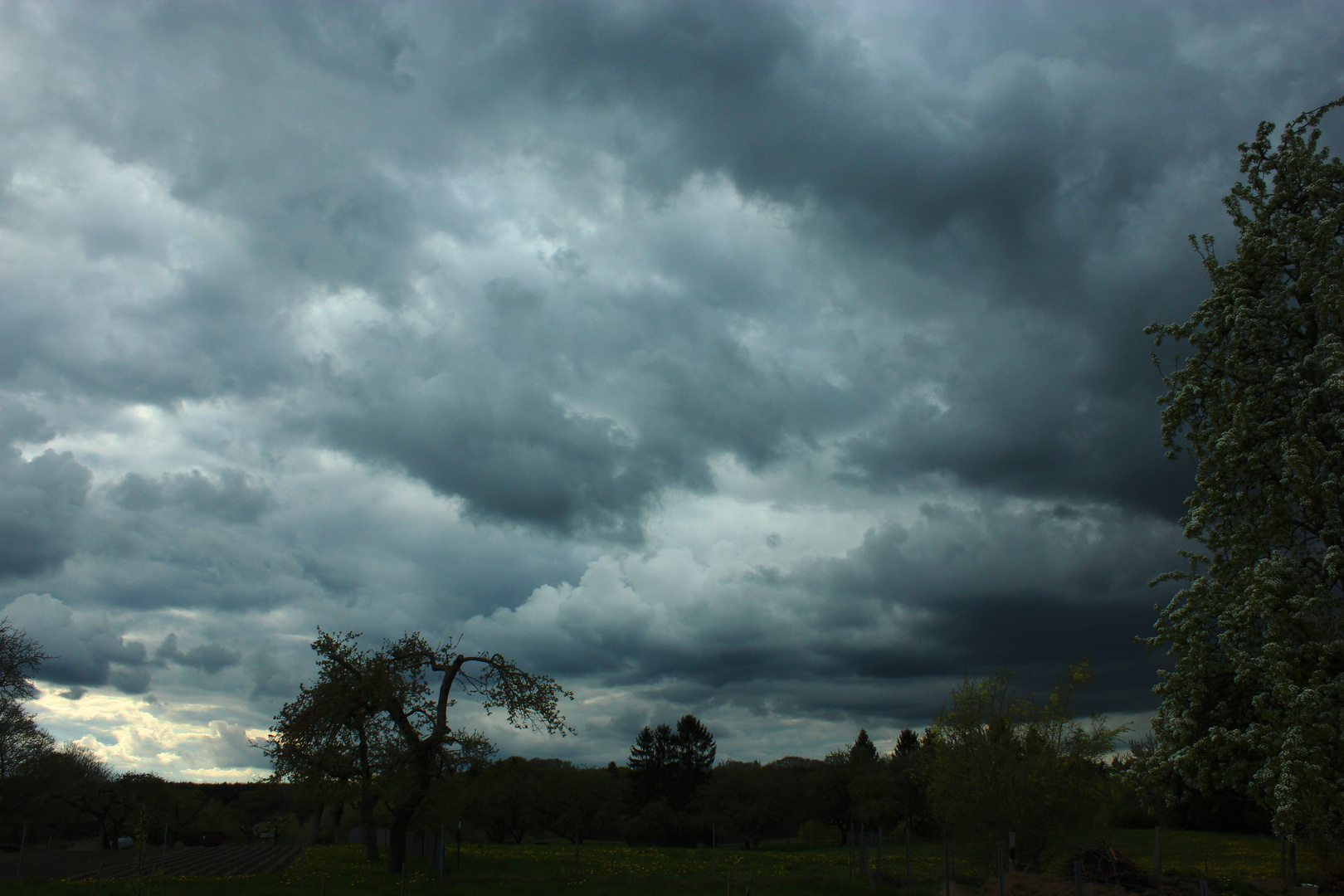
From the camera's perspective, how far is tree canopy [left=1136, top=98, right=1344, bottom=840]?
723 inches

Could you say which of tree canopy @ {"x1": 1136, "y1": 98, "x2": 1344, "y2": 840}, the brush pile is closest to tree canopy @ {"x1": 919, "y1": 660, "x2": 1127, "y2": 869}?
the brush pile

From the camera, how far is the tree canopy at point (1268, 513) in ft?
60.3

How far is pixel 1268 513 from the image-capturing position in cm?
2047

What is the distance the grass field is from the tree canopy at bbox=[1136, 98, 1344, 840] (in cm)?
1237

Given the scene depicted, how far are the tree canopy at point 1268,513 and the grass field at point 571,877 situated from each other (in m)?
12.4

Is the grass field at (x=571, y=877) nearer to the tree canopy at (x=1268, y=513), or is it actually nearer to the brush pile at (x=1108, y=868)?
the brush pile at (x=1108, y=868)

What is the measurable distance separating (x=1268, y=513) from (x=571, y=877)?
1179 inches

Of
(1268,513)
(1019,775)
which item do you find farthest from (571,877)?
(1268,513)

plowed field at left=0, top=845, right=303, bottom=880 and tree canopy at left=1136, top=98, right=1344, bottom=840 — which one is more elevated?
tree canopy at left=1136, top=98, right=1344, bottom=840

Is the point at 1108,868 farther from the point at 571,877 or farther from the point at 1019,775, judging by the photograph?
the point at 571,877

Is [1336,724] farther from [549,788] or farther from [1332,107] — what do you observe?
[549,788]

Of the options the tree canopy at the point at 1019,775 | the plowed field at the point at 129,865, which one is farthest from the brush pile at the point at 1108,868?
the plowed field at the point at 129,865

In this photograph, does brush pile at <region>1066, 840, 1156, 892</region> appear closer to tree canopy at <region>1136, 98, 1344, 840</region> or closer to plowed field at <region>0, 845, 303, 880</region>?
tree canopy at <region>1136, 98, 1344, 840</region>

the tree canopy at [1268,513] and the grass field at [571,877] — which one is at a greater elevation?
the tree canopy at [1268,513]
